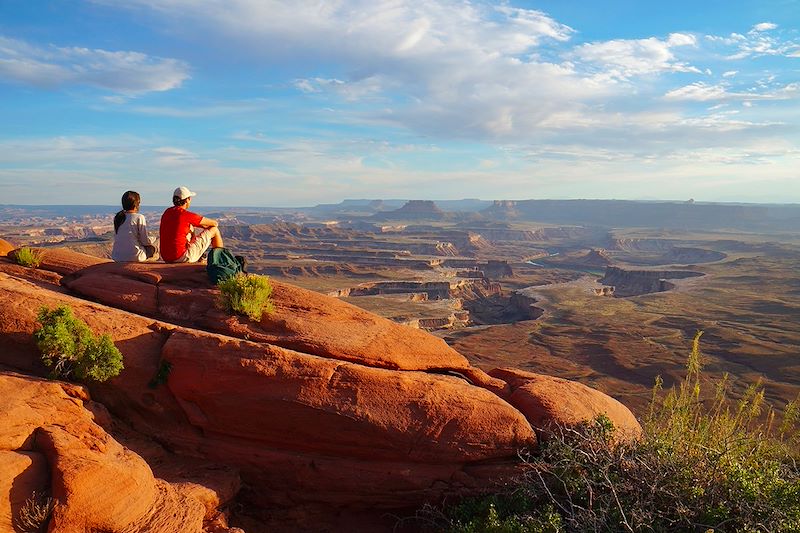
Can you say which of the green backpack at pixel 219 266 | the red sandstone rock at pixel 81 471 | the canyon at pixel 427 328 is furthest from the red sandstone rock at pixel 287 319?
the red sandstone rock at pixel 81 471

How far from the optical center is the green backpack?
10.6 metres

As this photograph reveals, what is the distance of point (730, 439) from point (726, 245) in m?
173

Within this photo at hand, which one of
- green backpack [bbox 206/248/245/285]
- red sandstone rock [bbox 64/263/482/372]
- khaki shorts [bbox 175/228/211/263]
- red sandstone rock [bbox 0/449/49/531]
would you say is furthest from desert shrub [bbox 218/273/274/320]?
red sandstone rock [bbox 0/449/49/531]

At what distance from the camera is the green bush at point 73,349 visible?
8.23 meters

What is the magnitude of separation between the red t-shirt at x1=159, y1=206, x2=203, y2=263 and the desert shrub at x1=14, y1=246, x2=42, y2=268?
8.58 feet

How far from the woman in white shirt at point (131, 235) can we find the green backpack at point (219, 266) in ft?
6.66

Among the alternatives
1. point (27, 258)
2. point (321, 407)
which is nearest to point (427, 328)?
point (27, 258)

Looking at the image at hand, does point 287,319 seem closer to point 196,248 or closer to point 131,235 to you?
point 196,248

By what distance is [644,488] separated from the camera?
7754mm

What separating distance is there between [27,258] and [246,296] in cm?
532

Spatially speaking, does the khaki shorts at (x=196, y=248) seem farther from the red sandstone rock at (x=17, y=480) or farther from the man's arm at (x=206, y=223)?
the red sandstone rock at (x=17, y=480)

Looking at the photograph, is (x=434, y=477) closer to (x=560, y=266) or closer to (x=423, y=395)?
(x=423, y=395)

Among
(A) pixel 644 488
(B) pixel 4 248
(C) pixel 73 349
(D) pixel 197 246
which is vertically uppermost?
(D) pixel 197 246

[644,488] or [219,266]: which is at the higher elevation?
[219,266]
